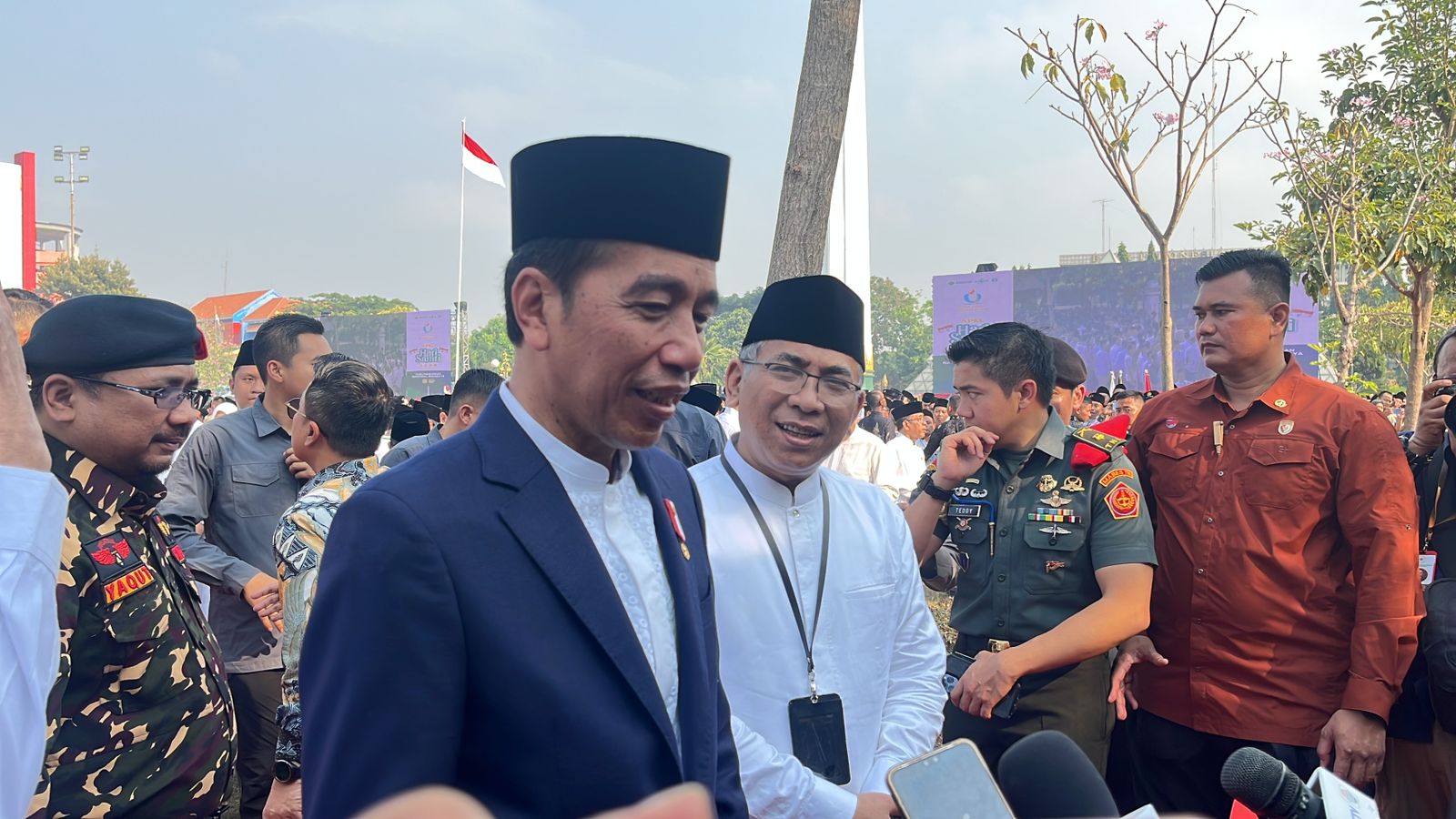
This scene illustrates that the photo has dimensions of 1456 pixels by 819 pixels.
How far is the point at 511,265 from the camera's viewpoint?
176 centimetres

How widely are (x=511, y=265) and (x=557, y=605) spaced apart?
23.2 inches

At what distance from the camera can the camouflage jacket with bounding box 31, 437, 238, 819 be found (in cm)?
253

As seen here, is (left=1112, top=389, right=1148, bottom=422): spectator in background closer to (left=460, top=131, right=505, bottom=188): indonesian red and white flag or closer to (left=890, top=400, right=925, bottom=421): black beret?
(left=890, top=400, right=925, bottom=421): black beret

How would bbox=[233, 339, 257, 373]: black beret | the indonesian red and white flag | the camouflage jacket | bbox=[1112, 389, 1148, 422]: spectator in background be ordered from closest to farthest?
the camouflage jacket → bbox=[233, 339, 257, 373]: black beret → bbox=[1112, 389, 1148, 422]: spectator in background → the indonesian red and white flag

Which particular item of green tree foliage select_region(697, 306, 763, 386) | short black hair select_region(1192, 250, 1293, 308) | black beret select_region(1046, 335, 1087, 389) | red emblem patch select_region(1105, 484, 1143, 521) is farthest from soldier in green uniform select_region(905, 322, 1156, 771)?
green tree foliage select_region(697, 306, 763, 386)

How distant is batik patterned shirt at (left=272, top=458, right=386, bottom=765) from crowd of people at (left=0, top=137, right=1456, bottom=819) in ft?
0.04

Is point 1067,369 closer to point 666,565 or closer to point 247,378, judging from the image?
point 666,565

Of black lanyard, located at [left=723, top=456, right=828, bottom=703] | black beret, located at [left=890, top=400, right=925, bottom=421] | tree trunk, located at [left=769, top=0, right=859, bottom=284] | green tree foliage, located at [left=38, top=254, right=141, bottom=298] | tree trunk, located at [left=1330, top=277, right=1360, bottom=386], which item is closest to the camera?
black lanyard, located at [left=723, top=456, right=828, bottom=703]

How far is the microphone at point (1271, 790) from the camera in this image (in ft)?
4.78

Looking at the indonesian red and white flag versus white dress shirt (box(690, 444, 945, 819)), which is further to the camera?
the indonesian red and white flag

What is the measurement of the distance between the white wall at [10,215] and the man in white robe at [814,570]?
43.0 m

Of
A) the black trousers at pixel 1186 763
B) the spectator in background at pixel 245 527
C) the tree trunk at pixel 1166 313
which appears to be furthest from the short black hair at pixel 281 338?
the tree trunk at pixel 1166 313

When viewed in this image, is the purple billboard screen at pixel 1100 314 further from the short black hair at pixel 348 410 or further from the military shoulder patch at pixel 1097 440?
the short black hair at pixel 348 410

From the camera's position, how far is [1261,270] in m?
3.97
